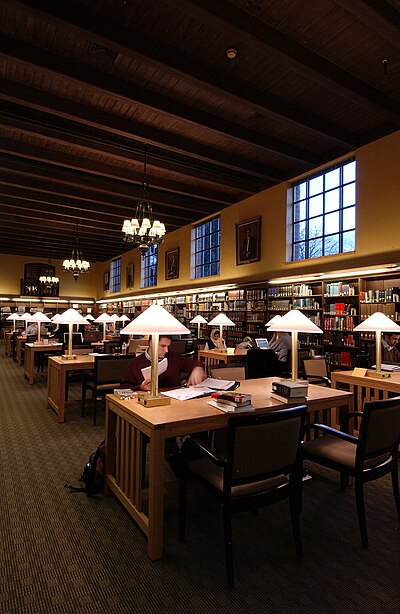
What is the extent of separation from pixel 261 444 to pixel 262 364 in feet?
13.1

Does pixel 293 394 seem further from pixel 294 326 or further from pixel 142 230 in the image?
pixel 142 230

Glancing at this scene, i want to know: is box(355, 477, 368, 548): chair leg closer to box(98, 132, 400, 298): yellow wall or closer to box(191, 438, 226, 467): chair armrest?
box(191, 438, 226, 467): chair armrest

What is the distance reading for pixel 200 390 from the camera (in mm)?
2967

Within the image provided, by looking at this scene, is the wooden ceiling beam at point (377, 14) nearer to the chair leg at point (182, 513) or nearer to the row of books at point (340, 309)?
the row of books at point (340, 309)

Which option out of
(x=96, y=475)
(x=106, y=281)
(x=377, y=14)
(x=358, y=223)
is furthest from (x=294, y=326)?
(x=106, y=281)

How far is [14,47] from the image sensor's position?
4.30 m

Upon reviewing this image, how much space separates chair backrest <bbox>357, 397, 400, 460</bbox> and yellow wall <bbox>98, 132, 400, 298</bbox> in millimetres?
4301

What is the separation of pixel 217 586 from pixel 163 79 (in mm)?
5677

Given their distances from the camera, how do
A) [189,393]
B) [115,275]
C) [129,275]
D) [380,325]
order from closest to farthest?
[189,393], [380,325], [129,275], [115,275]

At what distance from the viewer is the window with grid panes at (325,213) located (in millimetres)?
7047

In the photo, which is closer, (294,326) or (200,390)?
(200,390)

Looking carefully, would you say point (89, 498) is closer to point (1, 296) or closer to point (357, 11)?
point (357, 11)

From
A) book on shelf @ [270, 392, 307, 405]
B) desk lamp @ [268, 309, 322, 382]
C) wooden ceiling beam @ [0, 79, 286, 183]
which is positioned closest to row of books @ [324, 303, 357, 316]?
wooden ceiling beam @ [0, 79, 286, 183]

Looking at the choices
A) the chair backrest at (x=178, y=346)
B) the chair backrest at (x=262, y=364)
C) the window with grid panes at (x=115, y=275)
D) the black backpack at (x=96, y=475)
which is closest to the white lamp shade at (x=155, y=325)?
the black backpack at (x=96, y=475)
